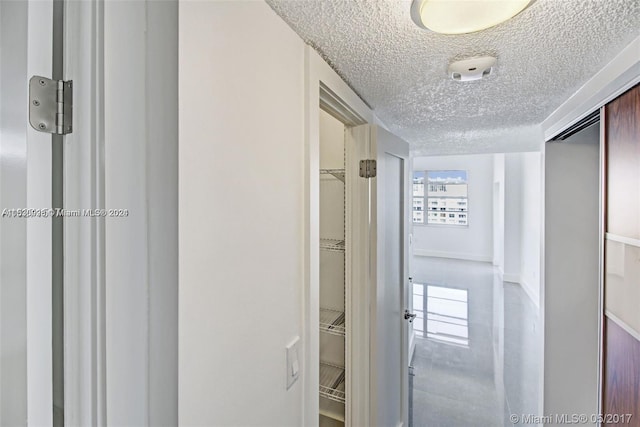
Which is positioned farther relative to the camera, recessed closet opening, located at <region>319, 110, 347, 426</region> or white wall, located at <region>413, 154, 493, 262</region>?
white wall, located at <region>413, 154, 493, 262</region>

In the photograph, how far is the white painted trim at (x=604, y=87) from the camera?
104 cm

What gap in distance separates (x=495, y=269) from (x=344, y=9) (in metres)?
8.37

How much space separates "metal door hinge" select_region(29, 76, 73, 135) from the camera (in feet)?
1.66

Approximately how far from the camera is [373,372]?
1.66 m

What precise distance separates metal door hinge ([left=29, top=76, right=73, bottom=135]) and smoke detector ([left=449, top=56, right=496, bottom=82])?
125 centimetres

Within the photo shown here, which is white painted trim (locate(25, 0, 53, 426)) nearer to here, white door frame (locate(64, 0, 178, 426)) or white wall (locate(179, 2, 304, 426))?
white door frame (locate(64, 0, 178, 426))

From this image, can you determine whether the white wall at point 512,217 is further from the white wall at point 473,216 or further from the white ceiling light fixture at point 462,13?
the white ceiling light fixture at point 462,13

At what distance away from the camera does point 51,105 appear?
52cm

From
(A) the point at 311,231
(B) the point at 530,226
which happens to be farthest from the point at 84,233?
(B) the point at 530,226

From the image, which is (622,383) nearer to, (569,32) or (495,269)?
(569,32)

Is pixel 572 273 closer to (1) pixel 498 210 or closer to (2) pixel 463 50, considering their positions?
(2) pixel 463 50

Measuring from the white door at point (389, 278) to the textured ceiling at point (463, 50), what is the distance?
1.18 ft

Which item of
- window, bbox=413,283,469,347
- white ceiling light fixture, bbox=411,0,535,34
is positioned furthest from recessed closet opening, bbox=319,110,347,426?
window, bbox=413,283,469,347

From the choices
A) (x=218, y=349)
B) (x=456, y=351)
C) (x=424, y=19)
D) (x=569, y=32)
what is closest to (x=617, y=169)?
A: (x=569, y=32)
